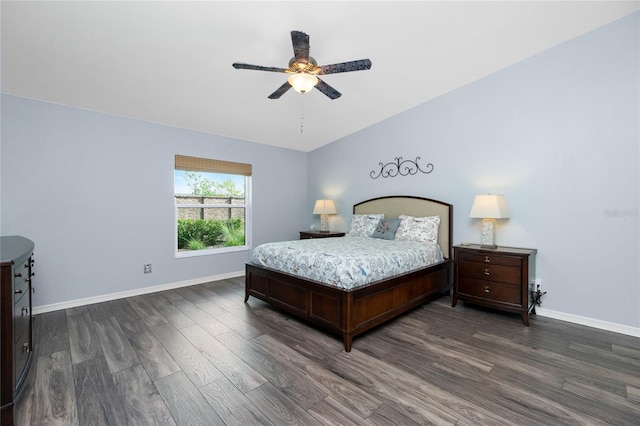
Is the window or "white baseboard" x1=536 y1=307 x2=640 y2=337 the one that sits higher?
the window

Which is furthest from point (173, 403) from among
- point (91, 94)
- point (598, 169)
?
point (598, 169)

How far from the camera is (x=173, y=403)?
1740 millimetres

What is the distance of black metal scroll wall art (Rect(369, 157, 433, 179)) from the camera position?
13.9 ft

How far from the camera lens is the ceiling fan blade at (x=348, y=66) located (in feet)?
7.39

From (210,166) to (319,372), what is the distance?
11.5 ft

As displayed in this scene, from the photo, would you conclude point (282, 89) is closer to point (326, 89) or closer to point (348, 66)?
point (326, 89)

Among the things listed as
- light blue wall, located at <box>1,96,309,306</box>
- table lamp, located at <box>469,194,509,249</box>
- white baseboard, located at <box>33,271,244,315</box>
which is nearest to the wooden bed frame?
table lamp, located at <box>469,194,509,249</box>

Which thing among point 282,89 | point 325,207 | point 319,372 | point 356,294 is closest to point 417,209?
point 325,207

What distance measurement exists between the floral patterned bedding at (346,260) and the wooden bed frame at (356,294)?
0.22 ft

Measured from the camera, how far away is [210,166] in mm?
4480

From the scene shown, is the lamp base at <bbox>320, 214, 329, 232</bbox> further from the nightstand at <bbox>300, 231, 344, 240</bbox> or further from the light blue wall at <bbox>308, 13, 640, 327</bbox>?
the light blue wall at <bbox>308, 13, 640, 327</bbox>

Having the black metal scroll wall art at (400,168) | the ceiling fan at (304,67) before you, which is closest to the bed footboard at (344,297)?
the black metal scroll wall art at (400,168)

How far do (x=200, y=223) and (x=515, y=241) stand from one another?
4384mm

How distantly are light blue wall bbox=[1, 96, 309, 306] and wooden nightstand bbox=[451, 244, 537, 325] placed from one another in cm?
356
